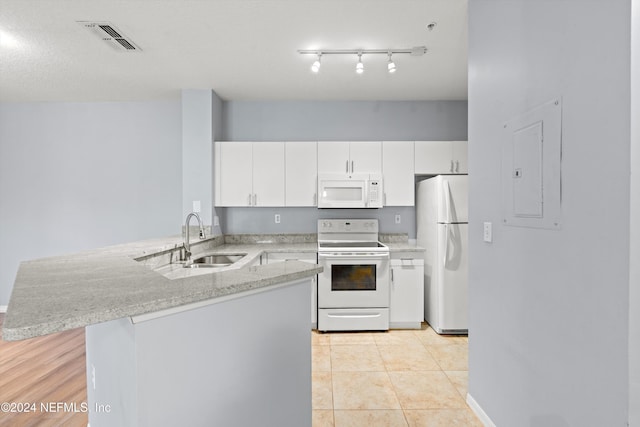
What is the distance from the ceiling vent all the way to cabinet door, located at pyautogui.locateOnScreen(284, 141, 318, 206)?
1724mm

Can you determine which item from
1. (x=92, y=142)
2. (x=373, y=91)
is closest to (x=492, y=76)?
(x=373, y=91)

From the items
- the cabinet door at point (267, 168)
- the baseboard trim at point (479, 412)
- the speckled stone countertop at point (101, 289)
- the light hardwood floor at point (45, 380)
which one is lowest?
the light hardwood floor at point (45, 380)

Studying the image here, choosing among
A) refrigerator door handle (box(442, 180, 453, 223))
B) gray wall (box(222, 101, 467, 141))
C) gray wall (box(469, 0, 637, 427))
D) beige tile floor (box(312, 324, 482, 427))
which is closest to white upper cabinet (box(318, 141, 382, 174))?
gray wall (box(222, 101, 467, 141))

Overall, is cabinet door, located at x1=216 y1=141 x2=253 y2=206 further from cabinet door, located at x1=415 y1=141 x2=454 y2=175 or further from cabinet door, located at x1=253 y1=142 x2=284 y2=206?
cabinet door, located at x1=415 y1=141 x2=454 y2=175

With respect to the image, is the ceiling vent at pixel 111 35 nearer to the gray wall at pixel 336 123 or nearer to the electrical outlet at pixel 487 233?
the gray wall at pixel 336 123

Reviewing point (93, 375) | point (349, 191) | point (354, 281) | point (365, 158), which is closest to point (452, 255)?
point (354, 281)

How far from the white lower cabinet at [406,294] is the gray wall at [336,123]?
70cm

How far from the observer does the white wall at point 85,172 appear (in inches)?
164

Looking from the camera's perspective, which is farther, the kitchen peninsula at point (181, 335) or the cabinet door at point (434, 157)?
the cabinet door at point (434, 157)

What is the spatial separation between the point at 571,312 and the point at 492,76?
124 cm

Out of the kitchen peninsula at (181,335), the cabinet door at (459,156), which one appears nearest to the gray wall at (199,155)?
the kitchen peninsula at (181,335)

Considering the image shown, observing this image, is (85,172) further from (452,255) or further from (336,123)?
(452,255)

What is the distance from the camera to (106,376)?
4.15 feet

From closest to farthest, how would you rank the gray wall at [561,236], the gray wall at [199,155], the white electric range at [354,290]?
the gray wall at [561,236], the white electric range at [354,290], the gray wall at [199,155]
